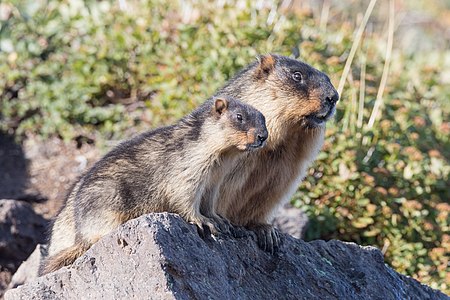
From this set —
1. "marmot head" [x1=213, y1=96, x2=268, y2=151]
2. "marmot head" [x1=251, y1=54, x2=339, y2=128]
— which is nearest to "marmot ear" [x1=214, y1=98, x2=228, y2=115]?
"marmot head" [x1=213, y1=96, x2=268, y2=151]

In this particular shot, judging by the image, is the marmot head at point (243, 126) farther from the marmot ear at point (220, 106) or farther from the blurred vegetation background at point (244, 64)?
the blurred vegetation background at point (244, 64)

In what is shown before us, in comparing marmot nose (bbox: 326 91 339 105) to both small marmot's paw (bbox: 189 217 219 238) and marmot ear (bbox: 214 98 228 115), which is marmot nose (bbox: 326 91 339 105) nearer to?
marmot ear (bbox: 214 98 228 115)

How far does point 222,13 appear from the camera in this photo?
38.0 ft

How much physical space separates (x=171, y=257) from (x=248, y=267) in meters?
0.91

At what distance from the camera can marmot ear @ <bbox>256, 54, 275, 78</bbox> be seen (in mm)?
6500

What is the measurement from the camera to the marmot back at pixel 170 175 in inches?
221

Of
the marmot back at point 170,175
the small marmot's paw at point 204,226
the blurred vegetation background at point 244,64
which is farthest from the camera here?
the blurred vegetation background at point 244,64

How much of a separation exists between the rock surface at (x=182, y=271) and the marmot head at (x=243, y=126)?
61cm

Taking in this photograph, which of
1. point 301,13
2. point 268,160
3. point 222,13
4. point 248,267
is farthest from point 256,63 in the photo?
point 301,13

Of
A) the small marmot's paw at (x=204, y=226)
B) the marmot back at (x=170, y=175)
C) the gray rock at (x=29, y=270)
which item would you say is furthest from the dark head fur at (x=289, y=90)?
the gray rock at (x=29, y=270)

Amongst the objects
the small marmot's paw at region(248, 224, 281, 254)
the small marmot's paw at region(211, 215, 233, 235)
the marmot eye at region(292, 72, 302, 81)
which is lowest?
the small marmot's paw at region(248, 224, 281, 254)

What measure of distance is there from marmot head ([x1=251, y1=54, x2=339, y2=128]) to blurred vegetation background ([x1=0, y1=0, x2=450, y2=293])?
9.31 feet

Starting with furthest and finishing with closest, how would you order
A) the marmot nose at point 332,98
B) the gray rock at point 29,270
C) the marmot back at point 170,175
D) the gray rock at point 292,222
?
the gray rock at point 292,222, the gray rock at point 29,270, the marmot nose at point 332,98, the marmot back at point 170,175

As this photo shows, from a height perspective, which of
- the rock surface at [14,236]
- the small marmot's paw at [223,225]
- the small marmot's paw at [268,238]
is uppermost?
the small marmot's paw at [223,225]
